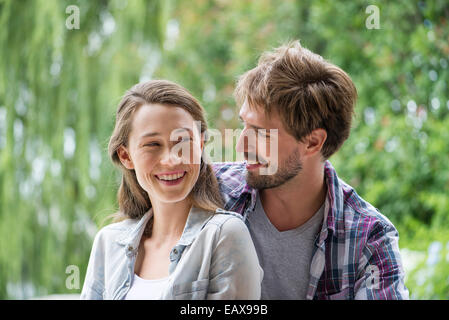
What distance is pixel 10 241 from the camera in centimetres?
343

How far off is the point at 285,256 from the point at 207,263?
376 mm

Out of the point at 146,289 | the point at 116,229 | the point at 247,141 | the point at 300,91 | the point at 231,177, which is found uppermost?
the point at 300,91

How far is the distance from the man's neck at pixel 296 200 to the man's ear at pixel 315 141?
0.05m

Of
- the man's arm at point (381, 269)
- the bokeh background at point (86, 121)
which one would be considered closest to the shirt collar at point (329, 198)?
the man's arm at point (381, 269)

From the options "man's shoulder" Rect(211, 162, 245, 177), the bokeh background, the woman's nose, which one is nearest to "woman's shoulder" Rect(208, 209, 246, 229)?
the woman's nose

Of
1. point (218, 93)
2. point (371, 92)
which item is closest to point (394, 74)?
point (371, 92)

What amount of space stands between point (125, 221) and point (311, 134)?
0.60m

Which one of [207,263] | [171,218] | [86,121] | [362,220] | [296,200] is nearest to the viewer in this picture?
[207,263]

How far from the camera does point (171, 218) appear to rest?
135 cm

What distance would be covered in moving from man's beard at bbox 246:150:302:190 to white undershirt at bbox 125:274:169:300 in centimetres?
43

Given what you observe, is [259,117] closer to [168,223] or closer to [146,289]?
[168,223]

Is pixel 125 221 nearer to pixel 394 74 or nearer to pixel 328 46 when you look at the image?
pixel 394 74

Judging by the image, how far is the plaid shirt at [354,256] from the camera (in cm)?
140

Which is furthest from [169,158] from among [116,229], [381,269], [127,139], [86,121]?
[86,121]
